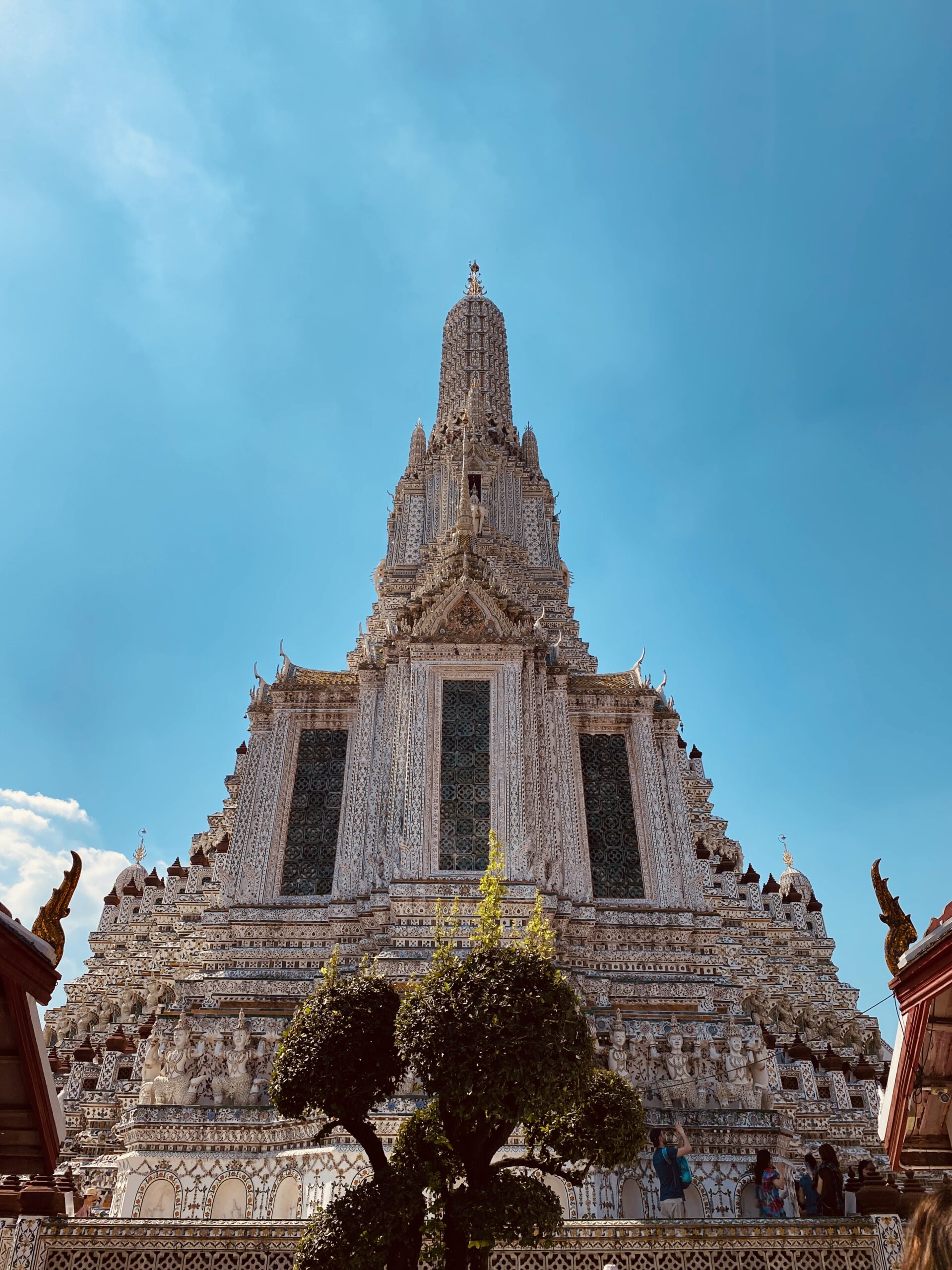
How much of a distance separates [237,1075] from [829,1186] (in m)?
9.52

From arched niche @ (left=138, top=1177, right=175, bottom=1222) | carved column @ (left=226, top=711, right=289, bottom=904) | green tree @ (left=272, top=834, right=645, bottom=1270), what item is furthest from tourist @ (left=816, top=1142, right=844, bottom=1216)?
carved column @ (left=226, top=711, right=289, bottom=904)

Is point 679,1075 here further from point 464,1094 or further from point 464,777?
point 464,1094

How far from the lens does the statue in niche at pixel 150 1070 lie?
639 inches

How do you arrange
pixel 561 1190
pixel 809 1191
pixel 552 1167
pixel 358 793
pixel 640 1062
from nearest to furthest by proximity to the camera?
pixel 552 1167, pixel 809 1191, pixel 561 1190, pixel 640 1062, pixel 358 793

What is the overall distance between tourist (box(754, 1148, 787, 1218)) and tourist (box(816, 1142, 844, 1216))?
1.71ft

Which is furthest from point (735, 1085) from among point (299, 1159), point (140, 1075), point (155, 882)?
point (155, 882)

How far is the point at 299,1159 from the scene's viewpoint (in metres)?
15.0

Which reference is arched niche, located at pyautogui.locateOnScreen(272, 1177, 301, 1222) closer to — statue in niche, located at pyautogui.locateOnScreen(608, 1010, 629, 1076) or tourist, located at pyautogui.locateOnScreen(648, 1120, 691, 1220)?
statue in niche, located at pyautogui.locateOnScreen(608, 1010, 629, 1076)

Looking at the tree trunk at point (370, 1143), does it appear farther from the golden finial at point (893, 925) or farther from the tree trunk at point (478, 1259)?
the golden finial at point (893, 925)

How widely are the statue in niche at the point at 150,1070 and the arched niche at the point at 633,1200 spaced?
25.3 ft

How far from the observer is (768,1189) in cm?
1284

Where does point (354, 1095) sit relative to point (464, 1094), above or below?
above

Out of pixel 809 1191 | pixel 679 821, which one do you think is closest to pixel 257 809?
pixel 679 821

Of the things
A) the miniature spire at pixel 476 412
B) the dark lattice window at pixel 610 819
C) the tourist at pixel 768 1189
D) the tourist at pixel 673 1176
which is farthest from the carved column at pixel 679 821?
the miniature spire at pixel 476 412
